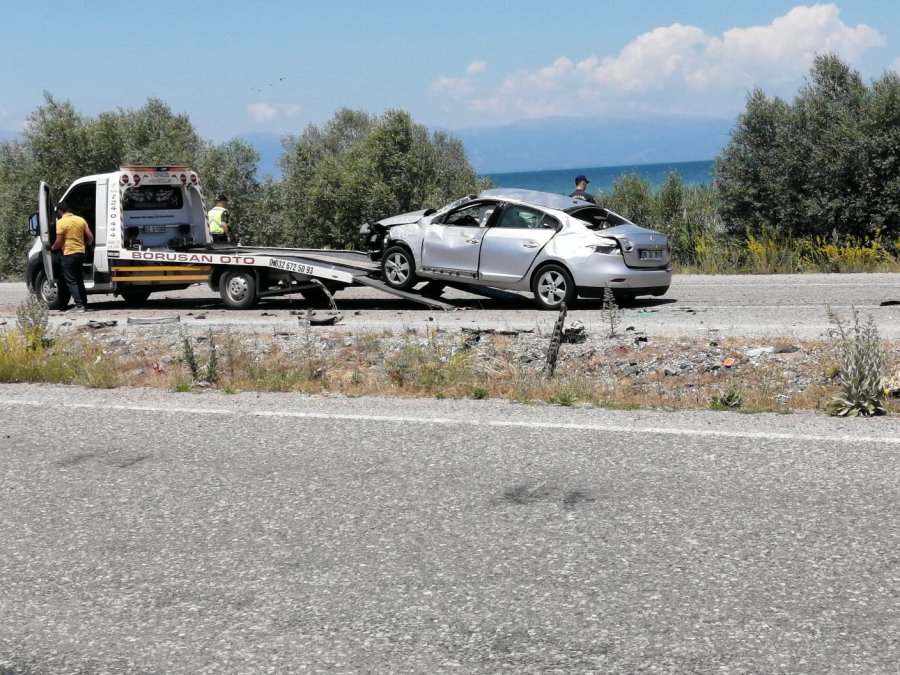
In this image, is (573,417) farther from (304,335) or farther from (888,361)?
(304,335)

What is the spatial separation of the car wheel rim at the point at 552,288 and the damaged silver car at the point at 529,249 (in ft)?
0.05

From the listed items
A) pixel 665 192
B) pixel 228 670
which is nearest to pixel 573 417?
pixel 228 670

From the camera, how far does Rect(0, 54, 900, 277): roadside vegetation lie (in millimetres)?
19594

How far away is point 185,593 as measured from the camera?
14.9 feet

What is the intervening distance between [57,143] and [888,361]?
28884mm

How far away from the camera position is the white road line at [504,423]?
6605 millimetres

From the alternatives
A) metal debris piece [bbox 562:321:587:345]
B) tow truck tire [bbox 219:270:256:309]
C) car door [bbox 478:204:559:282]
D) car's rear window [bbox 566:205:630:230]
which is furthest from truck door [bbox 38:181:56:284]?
metal debris piece [bbox 562:321:587:345]

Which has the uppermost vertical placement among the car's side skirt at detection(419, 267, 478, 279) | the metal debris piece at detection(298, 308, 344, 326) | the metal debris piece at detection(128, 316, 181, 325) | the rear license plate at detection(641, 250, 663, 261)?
the rear license plate at detection(641, 250, 663, 261)

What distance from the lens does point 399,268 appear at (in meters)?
15.6

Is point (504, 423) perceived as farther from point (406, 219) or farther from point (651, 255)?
point (406, 219)

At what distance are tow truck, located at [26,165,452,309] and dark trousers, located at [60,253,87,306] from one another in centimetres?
35

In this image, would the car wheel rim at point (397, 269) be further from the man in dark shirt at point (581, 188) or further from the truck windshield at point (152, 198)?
the truck windshield at point (152, 198)

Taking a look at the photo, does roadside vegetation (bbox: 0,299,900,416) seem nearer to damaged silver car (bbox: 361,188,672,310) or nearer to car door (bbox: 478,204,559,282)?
damaged silver car (bbox: 361,188,672,310)

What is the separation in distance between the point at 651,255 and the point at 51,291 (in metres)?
9.86
